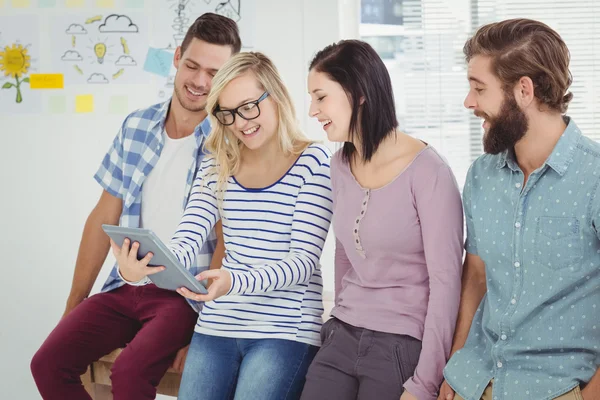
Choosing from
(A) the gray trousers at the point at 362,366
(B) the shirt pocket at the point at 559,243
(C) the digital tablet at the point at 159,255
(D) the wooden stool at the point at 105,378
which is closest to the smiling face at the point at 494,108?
(B) the shirt pocket at the point at 559,243

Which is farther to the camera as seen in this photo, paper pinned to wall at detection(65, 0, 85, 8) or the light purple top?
paper pinned to wall at detection(65, 0, 85, 8)

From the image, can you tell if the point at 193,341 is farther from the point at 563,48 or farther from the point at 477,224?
the point at 563,48

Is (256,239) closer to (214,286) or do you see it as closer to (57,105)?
(214,286)

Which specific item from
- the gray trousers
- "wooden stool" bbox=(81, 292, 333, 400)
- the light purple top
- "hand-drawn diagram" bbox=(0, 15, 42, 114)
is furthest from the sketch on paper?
the gray trousers

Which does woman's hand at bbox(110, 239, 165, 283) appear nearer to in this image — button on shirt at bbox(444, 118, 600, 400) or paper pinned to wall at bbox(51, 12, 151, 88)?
button on shirt at bbox(444, 118, 600, 400)

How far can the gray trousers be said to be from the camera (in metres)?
1.69

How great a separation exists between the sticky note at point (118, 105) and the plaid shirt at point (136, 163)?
3.09ft

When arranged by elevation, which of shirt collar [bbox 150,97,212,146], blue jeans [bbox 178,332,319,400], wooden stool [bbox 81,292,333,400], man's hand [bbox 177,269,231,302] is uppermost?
shirt collar [bbox 150,97,212,146]

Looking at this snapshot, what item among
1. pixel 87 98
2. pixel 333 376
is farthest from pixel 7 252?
pixel 333 376

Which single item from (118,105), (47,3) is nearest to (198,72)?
(118,105)

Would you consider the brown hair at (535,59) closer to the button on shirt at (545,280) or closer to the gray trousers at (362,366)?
the button on shirt at (545,280)

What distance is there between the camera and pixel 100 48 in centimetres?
343

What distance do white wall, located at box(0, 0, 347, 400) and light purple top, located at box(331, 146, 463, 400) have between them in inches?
64.2

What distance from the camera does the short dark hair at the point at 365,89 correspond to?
5.99ft
